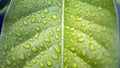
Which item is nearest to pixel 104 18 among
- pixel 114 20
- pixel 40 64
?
pixel 114 20

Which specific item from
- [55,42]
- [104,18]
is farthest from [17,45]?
[104,18]

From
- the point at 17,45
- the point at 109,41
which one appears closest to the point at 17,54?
the point at 17,45

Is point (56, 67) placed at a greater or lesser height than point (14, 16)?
lesser

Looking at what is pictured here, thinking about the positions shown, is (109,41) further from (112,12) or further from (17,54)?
(17,54)

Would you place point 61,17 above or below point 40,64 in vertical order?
above

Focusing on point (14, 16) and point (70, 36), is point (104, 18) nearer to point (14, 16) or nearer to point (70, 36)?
point (70, 36)
